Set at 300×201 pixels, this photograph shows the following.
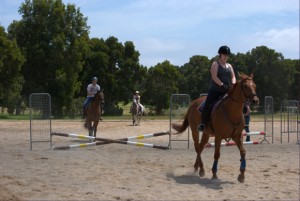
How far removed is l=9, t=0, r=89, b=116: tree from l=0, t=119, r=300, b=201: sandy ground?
32582mm

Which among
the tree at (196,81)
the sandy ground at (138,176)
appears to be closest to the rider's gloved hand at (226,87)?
the sandy ground at (138,176)

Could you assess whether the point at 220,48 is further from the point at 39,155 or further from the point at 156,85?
the point at 156,85

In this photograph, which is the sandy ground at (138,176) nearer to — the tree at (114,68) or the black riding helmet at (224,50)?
the black riding helmet at (224,50)

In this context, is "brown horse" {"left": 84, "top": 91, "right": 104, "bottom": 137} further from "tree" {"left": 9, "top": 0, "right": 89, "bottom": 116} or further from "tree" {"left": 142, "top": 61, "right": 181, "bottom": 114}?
"tree" {"left": 142, "top": 61, "right": 181, "bottom": 114}

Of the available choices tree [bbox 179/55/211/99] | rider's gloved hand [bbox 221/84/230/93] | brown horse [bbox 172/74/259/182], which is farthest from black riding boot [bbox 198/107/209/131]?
tree [bbox 179/55/211/99]

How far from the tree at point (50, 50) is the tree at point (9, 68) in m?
3.99

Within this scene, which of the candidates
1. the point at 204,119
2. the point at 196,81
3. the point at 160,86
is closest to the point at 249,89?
the point at 204,119

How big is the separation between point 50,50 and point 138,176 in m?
38.6

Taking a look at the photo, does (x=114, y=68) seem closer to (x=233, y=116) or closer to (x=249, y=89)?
(x=233, y=116)

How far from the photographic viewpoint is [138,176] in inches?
352

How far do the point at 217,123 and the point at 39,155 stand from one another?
209 inches

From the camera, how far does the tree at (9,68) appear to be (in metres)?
39.9

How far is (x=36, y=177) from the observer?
8.62m

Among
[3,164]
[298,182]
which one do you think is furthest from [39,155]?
[298,182]
